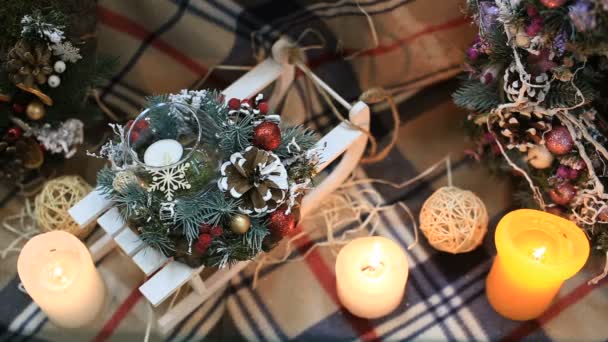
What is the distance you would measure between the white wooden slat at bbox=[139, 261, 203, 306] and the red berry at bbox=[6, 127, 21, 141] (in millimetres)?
283

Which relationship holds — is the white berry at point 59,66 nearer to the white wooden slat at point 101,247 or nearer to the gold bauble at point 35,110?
the gold bauble at point 35,110

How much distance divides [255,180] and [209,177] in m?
0.07

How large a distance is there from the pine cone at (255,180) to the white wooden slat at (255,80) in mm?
188

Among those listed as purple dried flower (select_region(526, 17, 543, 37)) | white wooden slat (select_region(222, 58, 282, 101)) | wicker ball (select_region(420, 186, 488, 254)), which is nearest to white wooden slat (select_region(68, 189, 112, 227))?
white wooden slat (select_region(222, 58, 282, 101))

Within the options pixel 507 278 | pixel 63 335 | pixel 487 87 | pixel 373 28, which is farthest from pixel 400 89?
pixel 63 335

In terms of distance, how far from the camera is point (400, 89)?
1115 mm

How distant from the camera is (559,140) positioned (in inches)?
34.0

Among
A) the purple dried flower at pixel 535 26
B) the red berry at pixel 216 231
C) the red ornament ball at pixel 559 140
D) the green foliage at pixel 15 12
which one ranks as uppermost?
the green foliage at pixel 15 12

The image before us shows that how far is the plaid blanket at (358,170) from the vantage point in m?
0.97

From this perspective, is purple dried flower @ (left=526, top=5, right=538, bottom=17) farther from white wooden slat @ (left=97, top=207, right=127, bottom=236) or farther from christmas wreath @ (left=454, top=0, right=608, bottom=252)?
white wooden slat @ (left=97, top=207, right=127, bottom=236)

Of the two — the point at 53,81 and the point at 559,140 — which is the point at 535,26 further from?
the point at 53,81

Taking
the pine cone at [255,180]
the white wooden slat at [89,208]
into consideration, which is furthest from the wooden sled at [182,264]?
the pine cone at [255,180]

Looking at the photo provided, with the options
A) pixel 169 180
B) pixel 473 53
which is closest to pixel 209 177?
pixel 169 180

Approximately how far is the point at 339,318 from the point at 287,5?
446 mm
